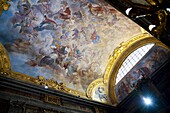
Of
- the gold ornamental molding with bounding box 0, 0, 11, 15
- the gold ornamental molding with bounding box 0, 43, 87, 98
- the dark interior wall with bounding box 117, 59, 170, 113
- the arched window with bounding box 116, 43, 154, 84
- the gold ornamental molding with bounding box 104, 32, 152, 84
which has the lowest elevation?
the dark interior wall with bounding box 117, 59, 170, 113

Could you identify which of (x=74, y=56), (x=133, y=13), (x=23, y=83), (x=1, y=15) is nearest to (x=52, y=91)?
(x=23, y=83)

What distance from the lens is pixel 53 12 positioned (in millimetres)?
11781

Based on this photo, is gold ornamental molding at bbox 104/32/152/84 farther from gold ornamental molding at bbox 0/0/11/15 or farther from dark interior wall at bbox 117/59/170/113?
gold ornamental molding at bbox 0/0/11/15

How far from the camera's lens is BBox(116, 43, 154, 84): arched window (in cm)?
1284

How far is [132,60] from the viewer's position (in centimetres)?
1353

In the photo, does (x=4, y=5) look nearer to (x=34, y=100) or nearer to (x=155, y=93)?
(x=34, y=100)

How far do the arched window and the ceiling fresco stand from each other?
1213mm

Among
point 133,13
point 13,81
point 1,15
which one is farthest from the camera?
A: point 1,15

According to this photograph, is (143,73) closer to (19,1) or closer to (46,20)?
(46,20)

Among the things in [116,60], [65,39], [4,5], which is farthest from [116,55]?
[4,5]

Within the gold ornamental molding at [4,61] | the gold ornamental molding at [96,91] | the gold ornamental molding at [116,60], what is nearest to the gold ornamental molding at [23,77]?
the gold ornamental molding at [4,61]

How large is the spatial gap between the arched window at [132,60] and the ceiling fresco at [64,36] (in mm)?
1213

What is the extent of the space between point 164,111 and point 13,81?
826 centimetres

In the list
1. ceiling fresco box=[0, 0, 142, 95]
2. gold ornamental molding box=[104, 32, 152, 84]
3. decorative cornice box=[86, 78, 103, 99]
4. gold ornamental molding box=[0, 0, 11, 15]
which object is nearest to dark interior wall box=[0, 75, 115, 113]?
decorative cornice box=[86, 78, 103, 99]
